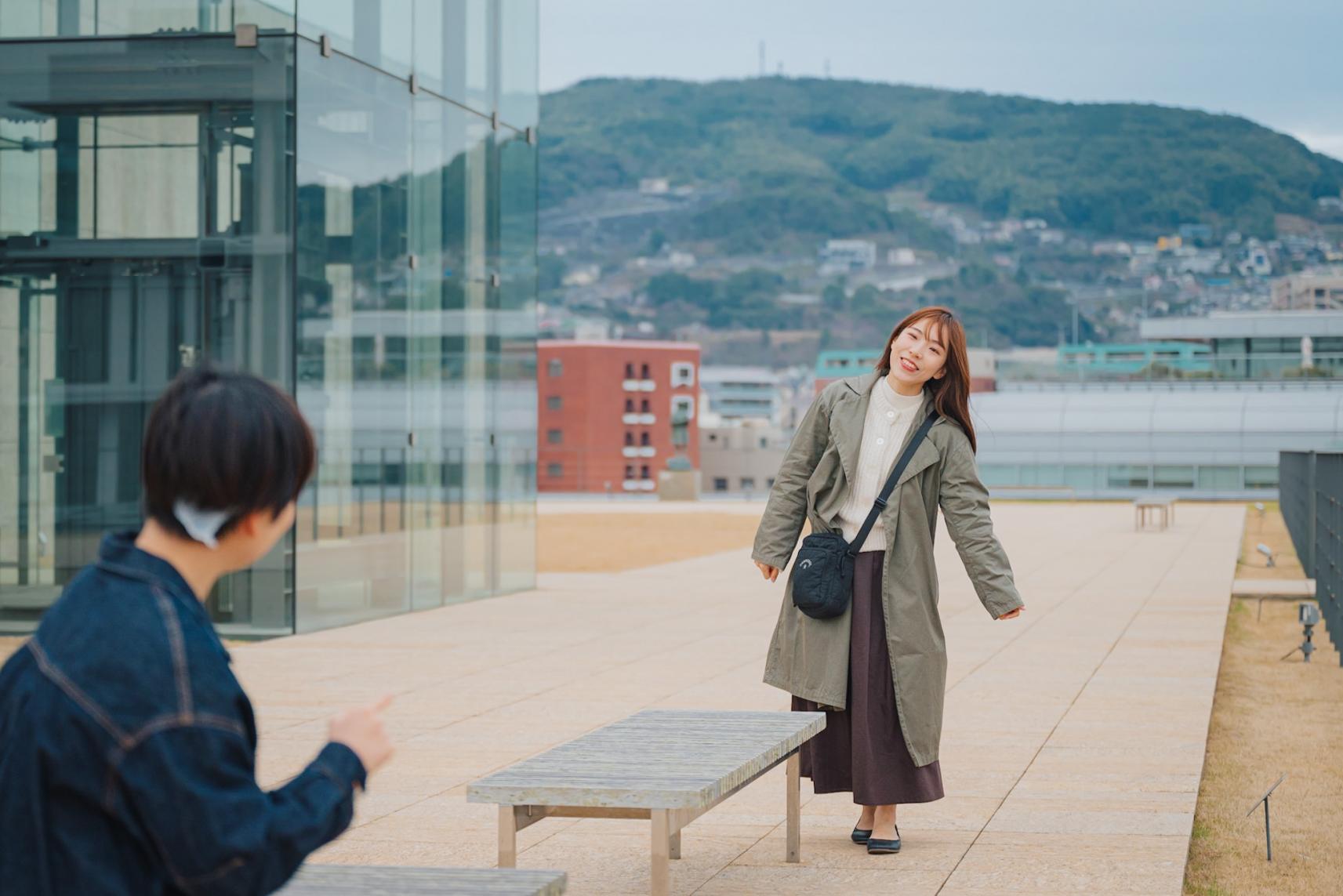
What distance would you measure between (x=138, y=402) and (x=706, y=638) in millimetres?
4612

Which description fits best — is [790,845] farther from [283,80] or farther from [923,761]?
[283,80]

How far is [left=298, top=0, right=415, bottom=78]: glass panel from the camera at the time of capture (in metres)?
12.6

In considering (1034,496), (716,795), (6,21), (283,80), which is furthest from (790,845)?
(1034,496)

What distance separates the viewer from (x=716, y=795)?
418cm

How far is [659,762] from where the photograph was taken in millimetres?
4465

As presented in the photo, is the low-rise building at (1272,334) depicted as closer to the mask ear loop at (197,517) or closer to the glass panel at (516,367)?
the glass panel at (516,367)

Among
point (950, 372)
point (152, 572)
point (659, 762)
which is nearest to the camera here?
point (152, 572)

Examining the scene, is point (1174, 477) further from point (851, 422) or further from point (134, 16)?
point (851, 422)

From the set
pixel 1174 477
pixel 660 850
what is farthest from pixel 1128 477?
pixel 660 850

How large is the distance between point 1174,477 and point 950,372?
49.3 meters

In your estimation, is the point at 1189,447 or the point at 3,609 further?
the point at 1189,447

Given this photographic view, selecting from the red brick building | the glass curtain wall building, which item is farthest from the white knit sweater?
the red brick building

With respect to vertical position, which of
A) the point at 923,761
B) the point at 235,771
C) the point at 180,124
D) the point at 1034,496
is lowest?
the point at 1034,496

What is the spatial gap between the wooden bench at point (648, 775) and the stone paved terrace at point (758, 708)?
1.55ft
